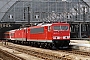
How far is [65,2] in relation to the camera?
111 metres

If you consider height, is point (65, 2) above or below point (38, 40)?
above

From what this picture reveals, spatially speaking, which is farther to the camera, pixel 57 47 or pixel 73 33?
pixel 73 33

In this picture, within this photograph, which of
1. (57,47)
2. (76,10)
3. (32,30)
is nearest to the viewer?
(57,47)

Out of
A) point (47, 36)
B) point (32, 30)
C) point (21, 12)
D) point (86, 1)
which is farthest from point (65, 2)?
point (47, 36)

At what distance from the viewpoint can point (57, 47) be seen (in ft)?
113

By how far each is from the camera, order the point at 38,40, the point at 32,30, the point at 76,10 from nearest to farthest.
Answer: the point at 38,40 < the point at 32,30 < the point at 76,10

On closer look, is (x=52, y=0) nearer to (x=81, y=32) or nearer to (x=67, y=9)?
(x=67, y=9)

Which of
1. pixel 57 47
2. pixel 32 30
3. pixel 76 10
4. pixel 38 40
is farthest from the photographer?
pixel 76 10

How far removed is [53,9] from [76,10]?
33.7 ft

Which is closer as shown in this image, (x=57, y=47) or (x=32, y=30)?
(x=57, y=47)

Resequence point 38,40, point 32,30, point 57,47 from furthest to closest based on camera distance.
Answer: point 32,30
point 38,40
point 57,47

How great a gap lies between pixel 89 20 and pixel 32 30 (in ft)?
224

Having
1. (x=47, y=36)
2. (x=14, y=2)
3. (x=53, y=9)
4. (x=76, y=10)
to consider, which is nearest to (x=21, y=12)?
(x=14, y=2)

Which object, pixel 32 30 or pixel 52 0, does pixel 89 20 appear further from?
pixel 32 30
